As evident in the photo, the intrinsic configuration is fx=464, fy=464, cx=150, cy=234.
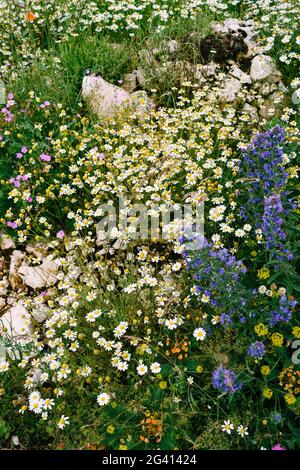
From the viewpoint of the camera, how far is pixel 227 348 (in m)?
3.05

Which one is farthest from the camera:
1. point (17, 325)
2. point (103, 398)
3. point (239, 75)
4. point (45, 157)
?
point (239, 75)

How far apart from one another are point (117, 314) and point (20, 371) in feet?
2.68

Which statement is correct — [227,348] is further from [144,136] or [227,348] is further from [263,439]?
[144,136]

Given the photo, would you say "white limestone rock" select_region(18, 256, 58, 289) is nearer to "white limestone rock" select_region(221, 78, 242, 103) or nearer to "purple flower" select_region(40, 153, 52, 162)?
"purple flower" select_region(40, 153, 52, 162)

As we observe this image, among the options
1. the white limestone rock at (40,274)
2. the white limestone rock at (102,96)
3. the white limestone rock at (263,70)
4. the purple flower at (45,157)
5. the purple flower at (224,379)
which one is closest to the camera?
the purple flower at (224,379)

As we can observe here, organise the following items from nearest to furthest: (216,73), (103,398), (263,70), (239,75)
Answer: (103,398)
(263,70)
(239,75)
(216,73)

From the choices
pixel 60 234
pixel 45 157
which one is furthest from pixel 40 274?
pixel 45 157

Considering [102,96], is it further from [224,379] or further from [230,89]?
[224,379]

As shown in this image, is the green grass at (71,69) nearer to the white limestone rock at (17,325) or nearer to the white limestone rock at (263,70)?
the white limestone rock at (263,70)

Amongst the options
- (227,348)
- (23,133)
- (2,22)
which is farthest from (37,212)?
(2,22)

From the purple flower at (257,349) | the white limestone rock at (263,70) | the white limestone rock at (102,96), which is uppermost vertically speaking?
the white limestone rock at (263,70)

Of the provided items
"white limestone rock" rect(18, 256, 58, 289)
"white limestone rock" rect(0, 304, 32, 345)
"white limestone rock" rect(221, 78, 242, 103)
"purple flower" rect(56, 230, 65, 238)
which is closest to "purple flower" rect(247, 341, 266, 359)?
"white limestone rock" rect(0, 304, 32, 345)

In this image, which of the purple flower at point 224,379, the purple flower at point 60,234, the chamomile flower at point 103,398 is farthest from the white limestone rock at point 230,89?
the chamomile flower at point 103,398

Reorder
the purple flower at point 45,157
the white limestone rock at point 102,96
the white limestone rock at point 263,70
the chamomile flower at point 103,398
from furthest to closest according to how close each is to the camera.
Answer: the white limestone rock at point 263,70 < the white limestone rock at point 102,96 < the purple flower at point 45,157 < the chamomile flower at point 103,398
